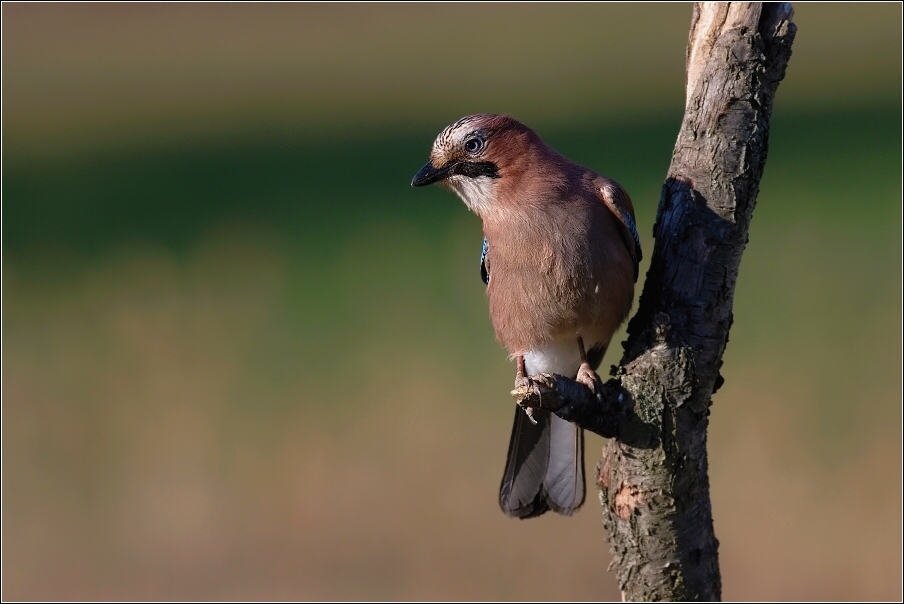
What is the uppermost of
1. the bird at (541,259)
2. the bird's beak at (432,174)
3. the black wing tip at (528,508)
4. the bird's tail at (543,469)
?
the bird's beak at (432,174)

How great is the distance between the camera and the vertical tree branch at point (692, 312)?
400 centimetres

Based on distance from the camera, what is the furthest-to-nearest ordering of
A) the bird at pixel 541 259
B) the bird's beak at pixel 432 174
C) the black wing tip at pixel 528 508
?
the black wing tip at pixel 528 508 → the bird's beak at pixel 432 174 → the bird at pixel 541 259

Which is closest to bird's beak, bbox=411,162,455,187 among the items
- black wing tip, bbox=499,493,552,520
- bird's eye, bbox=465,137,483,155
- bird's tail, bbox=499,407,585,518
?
bird's eye, bbox=465,137,483,155

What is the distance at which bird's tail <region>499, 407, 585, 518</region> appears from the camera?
4762 mm

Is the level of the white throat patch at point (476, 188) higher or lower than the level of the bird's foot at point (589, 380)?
higher

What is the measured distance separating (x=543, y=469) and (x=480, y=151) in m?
1.49

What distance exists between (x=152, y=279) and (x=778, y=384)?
21.3 ft

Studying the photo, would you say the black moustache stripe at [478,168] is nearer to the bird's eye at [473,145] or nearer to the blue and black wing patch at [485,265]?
the bird's eye at [473,145]

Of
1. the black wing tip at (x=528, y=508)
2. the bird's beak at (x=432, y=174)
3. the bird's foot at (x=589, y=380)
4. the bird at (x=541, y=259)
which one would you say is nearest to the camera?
the bird's foot at (x=589, y=380)

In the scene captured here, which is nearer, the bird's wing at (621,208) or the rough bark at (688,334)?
the rough bark at (688,334)

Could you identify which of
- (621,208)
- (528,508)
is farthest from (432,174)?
(528,508)

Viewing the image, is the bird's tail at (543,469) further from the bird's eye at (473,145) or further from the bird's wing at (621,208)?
the bird's eye at (473,145)

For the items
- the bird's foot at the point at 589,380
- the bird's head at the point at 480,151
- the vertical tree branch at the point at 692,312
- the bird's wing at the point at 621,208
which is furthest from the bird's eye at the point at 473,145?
the bird's foot at the point at 589,380

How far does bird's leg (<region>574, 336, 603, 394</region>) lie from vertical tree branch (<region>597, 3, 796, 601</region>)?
0.11 m
